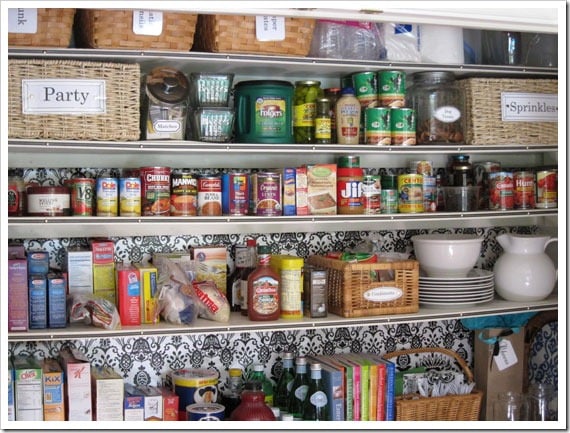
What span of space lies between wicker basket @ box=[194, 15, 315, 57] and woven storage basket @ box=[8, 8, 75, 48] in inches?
19.5

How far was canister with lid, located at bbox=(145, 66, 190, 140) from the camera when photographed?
3279 millimetres

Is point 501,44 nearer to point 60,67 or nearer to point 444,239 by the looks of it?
point 444,239

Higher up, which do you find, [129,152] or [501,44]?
[501,44]

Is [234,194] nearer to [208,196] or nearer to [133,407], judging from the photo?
[208,196]

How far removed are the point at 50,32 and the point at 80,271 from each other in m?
0.87

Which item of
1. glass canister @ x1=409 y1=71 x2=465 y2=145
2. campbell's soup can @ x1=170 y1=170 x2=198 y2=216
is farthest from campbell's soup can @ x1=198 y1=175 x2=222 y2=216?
glass canister @ x1=409 y1=71 x2=465 y2=145

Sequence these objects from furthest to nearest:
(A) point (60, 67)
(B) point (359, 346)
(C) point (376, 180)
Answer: (B) point (359, 346) → (C) point (376, 180) → (A) point (60, 67)

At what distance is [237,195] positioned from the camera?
3.46 metres

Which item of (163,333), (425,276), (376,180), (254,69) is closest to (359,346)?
(425,276)

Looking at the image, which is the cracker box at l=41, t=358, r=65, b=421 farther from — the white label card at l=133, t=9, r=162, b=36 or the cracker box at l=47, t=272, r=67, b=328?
the white label card at l=133, t=9, r=162, b=36

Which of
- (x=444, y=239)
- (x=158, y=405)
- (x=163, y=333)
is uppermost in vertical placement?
(x=444, y=239)

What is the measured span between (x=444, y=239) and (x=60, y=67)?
171 centimetres

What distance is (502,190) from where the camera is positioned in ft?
12.5

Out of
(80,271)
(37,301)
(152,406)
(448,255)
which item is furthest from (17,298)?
(448,255)
